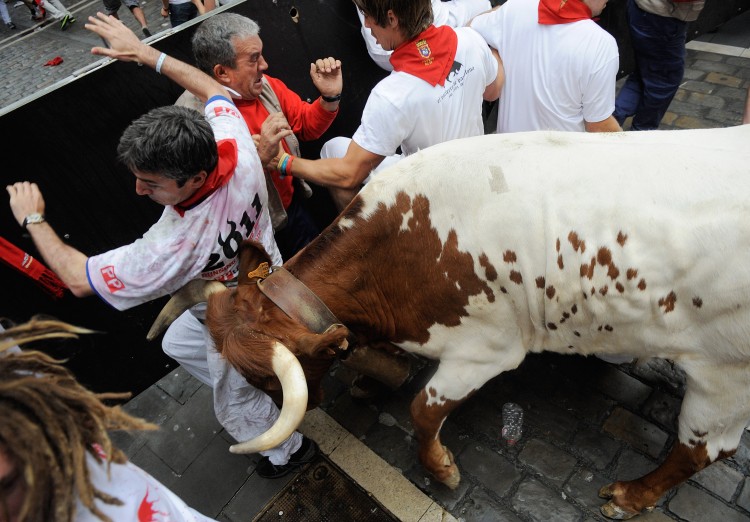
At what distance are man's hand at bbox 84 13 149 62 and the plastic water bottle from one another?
3.25m

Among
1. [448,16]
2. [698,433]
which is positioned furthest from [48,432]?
[448,16]

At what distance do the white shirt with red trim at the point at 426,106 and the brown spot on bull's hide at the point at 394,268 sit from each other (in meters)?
0.54

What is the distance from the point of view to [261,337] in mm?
2449

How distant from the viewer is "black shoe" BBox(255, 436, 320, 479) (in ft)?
11.8

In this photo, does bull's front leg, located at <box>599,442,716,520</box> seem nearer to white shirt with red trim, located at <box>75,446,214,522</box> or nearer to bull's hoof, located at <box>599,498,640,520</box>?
bull's hoof, located at <box>599,498,640,520</box>

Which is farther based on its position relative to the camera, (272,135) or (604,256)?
(272,135)

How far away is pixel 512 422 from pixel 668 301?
5.28 feet

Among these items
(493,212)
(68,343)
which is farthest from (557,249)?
(68,343)

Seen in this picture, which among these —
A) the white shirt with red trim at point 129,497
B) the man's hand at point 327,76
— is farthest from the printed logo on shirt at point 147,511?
the man's hand at point 327,76

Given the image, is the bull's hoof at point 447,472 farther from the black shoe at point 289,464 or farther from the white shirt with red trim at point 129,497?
the white shirt with red trim at point 129,497

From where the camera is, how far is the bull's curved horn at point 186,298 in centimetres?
271

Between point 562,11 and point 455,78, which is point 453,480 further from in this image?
point 562,11

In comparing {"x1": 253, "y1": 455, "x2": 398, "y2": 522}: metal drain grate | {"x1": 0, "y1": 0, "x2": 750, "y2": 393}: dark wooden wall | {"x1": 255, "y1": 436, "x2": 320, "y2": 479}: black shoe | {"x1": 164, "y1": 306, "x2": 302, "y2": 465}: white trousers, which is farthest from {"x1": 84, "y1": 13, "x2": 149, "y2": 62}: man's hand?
{"x1": 253, "y1": 455, "x2": 398, "y2": 522}: metal drain grate

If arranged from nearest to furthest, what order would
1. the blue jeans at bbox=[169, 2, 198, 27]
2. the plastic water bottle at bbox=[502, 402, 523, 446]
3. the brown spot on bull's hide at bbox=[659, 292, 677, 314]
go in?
the brown spot on bull's hide at bbox=[659, 292, 677, 314], the plastic water bottle at bbox=[502, 402, 523, 446], the blue jeans at bbox=[169, 2, 198, 27]
